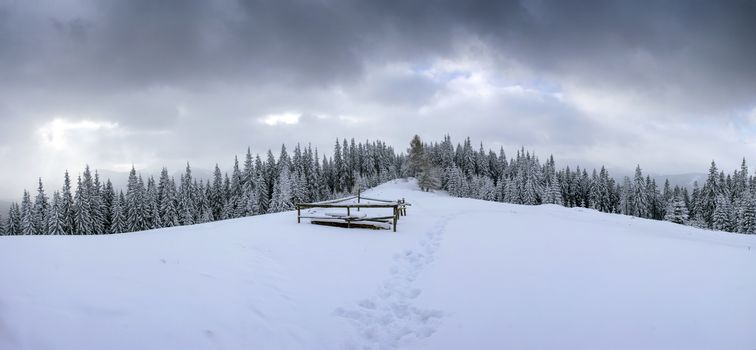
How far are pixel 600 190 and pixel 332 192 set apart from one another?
8809 centimetres

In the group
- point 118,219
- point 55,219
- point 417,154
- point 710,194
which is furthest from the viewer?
point 417,154

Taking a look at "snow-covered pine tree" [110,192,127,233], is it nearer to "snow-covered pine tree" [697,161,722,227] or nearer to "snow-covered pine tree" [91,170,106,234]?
"snow-covered pine tree" [91,170,106,234]

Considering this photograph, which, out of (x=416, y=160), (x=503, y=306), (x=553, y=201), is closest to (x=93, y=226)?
(x=416, y=160)

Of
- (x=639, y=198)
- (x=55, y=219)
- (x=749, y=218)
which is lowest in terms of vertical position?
(x=749, y=218)

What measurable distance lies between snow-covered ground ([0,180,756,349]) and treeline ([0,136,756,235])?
206 ft

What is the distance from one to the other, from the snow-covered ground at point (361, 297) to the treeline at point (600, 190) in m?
74.0

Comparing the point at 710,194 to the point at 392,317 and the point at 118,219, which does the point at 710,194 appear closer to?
the point at 392,317

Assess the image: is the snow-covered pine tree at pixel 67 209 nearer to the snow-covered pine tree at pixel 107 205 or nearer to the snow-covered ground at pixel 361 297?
the snow-covered pine tree at pixel 107 205

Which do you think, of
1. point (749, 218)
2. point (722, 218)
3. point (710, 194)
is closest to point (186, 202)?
point (749, 218)

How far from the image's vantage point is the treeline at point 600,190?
67125mm

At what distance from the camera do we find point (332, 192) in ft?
416

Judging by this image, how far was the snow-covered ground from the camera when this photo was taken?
5.10 meters

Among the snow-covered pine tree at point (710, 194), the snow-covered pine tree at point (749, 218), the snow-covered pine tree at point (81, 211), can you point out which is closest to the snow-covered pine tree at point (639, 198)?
the snow-covered pine tree at point (710, 194)

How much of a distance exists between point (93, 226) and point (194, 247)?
2997 inches
